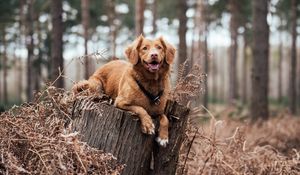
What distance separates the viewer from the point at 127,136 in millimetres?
5551

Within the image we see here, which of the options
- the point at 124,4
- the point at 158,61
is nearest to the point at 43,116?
the point at 158,61

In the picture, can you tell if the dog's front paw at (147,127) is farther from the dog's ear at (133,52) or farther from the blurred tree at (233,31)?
the blurred tree at (233,31)

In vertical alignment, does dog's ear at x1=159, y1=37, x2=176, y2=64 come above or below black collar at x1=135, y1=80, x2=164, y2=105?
above

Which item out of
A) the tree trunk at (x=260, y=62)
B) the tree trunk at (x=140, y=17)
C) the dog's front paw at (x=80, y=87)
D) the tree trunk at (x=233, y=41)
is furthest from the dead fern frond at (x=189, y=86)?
the tree trunk at (x=233, y=41)

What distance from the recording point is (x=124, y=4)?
134 feet

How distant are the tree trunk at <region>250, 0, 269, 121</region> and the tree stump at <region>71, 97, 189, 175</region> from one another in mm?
9969

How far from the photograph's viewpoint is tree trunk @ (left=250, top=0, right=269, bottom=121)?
15.4 meters

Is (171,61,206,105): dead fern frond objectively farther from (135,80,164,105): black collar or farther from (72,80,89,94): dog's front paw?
(72,80,89,94): dog's front paw

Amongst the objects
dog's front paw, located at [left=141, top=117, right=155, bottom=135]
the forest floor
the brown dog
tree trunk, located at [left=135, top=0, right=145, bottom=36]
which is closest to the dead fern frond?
the forest floor

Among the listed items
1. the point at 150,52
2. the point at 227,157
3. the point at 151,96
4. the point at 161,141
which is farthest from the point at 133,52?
the point at 227,157

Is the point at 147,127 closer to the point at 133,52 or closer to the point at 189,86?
the point at 133,52

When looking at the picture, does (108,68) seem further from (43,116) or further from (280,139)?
(280,139)

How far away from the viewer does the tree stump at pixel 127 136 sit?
18.2ft

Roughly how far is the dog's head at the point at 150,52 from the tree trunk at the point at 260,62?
33.2ft
